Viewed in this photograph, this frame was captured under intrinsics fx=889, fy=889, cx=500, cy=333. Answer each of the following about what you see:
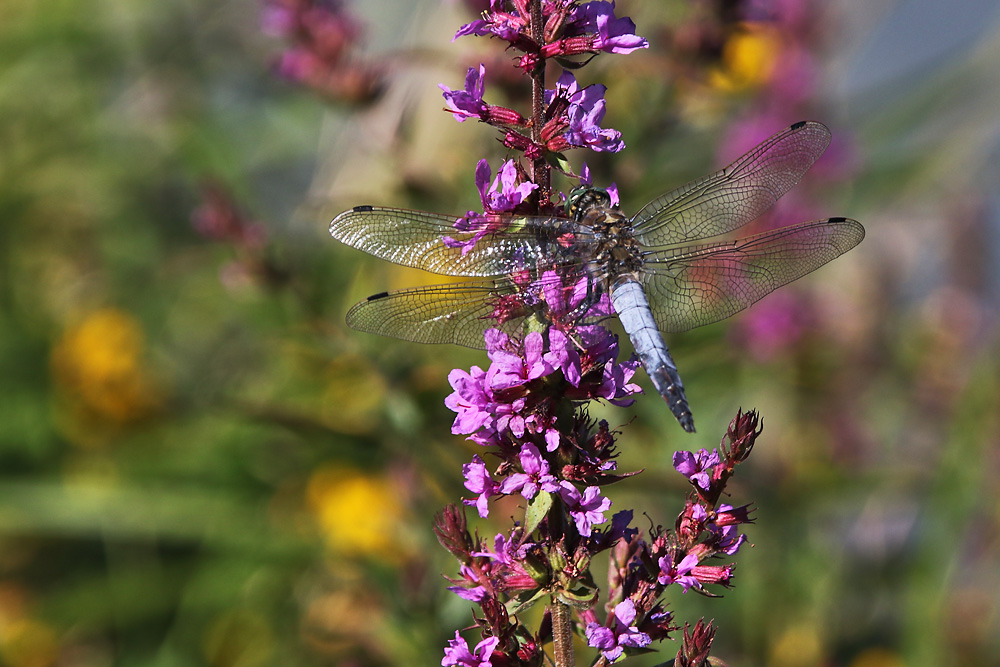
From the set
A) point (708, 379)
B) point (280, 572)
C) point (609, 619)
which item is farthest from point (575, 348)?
point (280, 572)

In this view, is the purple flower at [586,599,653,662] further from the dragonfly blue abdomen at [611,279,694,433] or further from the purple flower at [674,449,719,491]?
the dragonfly blue abdomen at [611,279,694,433]

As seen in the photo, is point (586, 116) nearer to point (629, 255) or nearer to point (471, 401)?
point (471, 401)

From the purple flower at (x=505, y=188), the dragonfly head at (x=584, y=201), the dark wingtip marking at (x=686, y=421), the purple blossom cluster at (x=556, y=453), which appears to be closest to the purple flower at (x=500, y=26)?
the purple blossom cluster at (x=556, y=453)

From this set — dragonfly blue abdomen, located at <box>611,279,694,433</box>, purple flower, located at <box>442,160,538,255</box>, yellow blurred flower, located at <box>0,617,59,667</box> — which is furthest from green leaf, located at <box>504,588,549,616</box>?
yellow blurred flower, located at <box>0,617,59,667</box>

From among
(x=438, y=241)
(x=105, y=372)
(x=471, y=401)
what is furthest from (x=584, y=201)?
(x=105, y=372)

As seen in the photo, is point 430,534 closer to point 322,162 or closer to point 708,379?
point 708,379

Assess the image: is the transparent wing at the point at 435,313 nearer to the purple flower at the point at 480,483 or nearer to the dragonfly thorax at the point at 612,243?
the dragonfly thorax at the point at 612,243
